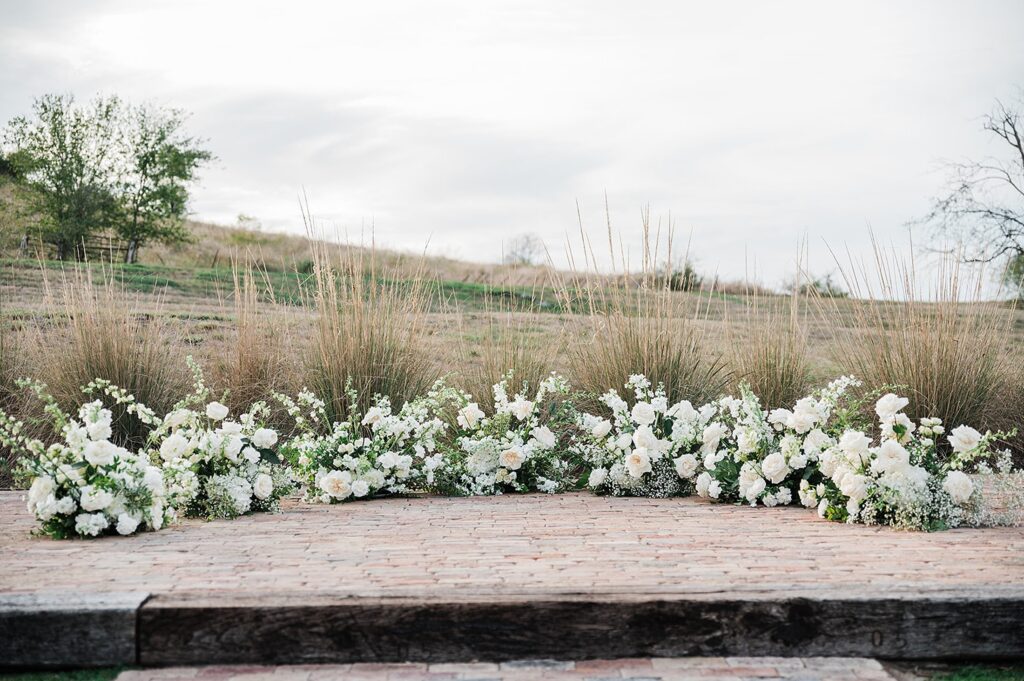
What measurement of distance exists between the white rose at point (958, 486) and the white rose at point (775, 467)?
691mm

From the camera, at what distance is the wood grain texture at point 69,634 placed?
2057 mm

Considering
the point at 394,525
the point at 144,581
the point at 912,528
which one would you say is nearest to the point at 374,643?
the point at 144,581

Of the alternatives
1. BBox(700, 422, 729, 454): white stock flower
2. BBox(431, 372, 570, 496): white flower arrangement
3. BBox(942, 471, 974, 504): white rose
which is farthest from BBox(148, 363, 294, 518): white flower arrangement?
BBox(942, 471, 974, 504): white rose

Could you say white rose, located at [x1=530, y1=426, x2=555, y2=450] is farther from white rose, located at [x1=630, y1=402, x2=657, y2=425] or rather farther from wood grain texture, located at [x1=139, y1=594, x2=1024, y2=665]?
wood grain texture, located at [x1=139, y1=594, x2=1024, y2=665]

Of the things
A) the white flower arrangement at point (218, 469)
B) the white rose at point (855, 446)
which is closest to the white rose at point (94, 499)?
the white flower arrangement at point (218, 469)

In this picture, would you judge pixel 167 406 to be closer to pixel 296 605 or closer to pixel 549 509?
pixel 549 509

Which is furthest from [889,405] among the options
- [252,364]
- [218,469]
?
[252,364]

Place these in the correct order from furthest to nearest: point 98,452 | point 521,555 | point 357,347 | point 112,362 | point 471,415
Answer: point 112,362
point 357,347
point 471,415
point 98,452
point 521,555

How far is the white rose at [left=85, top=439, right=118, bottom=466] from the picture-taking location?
314 cm

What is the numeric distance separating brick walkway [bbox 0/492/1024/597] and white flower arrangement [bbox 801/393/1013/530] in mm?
117

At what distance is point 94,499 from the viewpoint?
3.03 m

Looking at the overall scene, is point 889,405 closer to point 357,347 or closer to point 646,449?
point 646,449

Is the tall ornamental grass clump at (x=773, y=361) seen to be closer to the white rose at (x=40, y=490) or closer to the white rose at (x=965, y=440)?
the white rose at (x=965, y=440)

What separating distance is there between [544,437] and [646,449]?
20.3 inches
